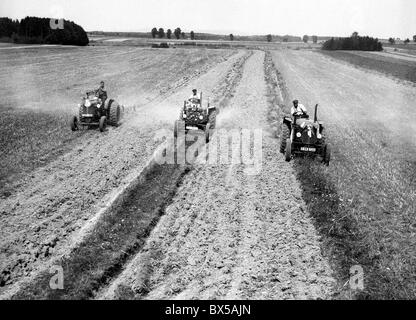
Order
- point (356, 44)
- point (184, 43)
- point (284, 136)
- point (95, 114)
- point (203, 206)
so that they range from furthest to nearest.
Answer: point (184, 43), point (356, 44), point (95, 114), point (284, 136), point (203, 206)

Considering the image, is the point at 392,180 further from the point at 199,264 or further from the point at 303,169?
the point at 199,264

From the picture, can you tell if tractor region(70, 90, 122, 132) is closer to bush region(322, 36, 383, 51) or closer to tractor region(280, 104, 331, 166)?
tractor region(280, 104, 331, 166)

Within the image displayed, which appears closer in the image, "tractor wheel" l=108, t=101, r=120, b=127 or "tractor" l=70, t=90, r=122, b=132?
"tractor" l=70, t=90, r=122, b=132

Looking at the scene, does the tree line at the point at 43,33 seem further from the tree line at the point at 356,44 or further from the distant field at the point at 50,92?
the tree line at the point at 356,44

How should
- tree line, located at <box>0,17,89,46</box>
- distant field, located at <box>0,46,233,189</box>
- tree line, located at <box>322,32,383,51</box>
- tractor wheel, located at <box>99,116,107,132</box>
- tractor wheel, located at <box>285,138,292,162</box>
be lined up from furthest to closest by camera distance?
tree line, located at <box>322,32,383,51</box>, tree line, located at <box>0,17,89,46</box>, tractor wheel, located at <box>99,116,107,132</box>, distant field, located at <box>0,46,233,189</box>, tractor wheel, located at <box>285,138,292,162</box>

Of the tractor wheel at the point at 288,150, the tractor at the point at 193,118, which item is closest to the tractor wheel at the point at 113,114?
the tractor at the point at 193,118

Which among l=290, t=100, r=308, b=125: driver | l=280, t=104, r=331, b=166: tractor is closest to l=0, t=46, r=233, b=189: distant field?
l=280, t=104, r=331, b=166: tractor

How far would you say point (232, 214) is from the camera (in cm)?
859

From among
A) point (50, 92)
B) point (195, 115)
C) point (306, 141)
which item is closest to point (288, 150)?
point (306, 141)

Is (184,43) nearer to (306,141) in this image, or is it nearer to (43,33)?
(43,33)

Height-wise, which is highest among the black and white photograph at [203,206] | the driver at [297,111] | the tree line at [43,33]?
the tree line at [43,33]

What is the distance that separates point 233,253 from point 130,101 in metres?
15.4

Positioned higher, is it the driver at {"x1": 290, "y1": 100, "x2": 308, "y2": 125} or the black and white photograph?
the driver at {"x1": 290, "y1": 100, "x2": 308, "y2": 125}
